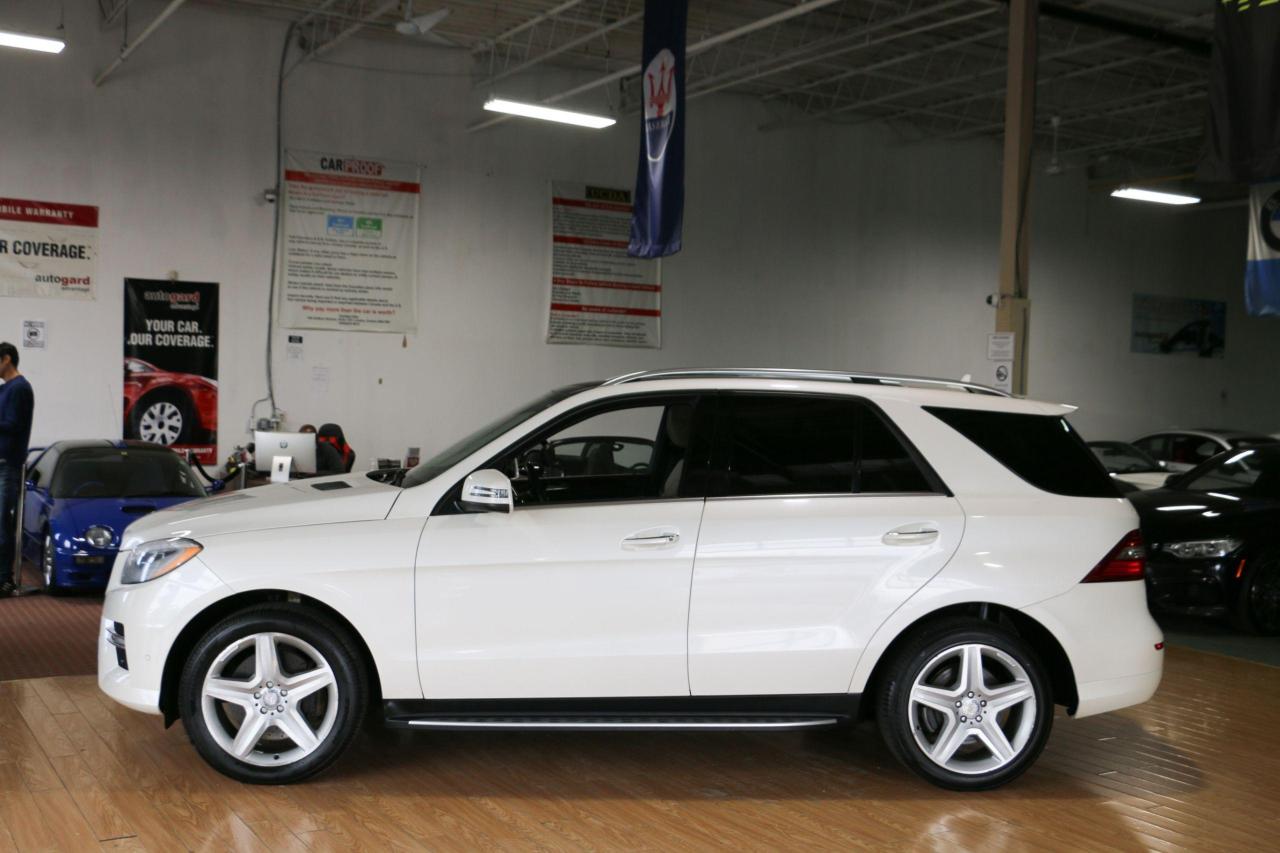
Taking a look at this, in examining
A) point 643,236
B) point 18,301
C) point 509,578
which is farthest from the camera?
point 18,301

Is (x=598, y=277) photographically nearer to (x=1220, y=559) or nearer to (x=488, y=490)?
(x=1220, y=559)

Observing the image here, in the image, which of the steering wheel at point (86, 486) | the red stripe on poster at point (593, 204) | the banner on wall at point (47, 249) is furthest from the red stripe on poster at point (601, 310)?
the steering wheel at point (86, 486)

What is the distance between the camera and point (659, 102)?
10070 mm

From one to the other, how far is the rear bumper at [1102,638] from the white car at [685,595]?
0.03 feet

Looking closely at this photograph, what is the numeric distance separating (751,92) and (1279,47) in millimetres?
10169

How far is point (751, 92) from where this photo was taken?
17.3 metres

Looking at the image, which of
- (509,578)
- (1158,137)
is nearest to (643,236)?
(509,578)

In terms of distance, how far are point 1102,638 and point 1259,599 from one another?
4.41 metres

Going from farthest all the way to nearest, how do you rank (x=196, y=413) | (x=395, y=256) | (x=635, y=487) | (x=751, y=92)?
(x=751, y=92)
(x=395, y=256)
(x=196, y=413)
(x=635, y=487)

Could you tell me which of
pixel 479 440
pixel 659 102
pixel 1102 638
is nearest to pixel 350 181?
pixel 659 102

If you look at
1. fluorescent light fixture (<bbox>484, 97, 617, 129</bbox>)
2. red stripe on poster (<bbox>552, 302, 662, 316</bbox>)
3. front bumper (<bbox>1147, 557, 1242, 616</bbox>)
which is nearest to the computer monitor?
fluorescent light fixture (<bbox>484, 97, 617, 129</bbox>)

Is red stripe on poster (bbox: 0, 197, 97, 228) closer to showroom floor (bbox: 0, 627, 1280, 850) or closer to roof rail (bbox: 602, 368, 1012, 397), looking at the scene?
showroom floor (bbox: 0, 627, 1280, 850)

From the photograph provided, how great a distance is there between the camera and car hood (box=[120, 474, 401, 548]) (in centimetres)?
448

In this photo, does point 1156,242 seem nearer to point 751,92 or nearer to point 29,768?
point 751,92
